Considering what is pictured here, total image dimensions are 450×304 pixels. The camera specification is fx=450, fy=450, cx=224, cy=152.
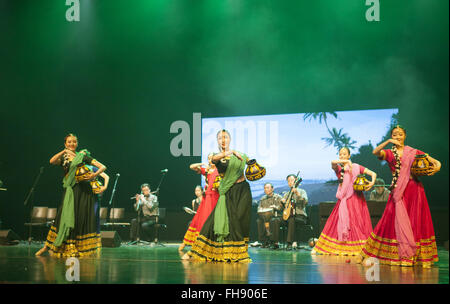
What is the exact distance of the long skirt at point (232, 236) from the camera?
546 centimetres

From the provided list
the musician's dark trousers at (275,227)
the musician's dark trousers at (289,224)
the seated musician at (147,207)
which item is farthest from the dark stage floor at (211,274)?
the seated musician at (147,207)

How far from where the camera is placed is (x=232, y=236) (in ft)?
18.0

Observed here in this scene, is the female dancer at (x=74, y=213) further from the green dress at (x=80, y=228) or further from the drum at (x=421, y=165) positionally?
the drum at (x=421, y=165)

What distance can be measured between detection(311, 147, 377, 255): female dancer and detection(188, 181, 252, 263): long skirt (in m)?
2.02

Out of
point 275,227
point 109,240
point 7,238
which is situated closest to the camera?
point 109,240

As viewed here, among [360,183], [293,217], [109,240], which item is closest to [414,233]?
[360,183]

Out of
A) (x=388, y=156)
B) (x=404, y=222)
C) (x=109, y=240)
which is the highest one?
(x=388, y=156)

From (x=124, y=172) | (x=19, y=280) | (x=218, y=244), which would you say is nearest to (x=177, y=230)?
(x=124, y=172)

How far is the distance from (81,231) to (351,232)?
13.5ft

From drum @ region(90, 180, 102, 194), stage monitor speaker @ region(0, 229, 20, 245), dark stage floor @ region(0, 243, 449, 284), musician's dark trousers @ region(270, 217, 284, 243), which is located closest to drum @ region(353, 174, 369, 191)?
dark stage floor @ region(0, 243, 449, 284)

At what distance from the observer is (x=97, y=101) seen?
38.9 ft

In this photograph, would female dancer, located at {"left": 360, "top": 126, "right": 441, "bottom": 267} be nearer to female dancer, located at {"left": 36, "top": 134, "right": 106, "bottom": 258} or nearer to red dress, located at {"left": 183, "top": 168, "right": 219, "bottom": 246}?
red dress, located at {"left": 183, "top": 168, "right": 219, "bottom": 246}

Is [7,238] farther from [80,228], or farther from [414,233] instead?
[414,233]
